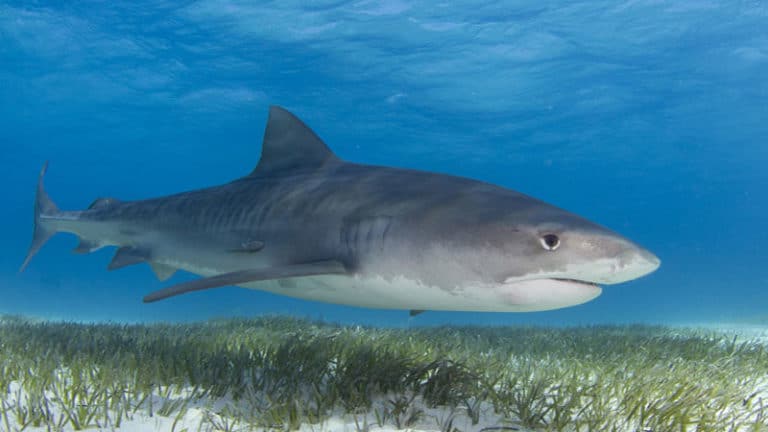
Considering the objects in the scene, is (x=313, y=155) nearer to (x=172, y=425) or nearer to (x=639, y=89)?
(x=172, y=425)

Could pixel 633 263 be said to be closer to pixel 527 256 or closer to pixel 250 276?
pixel 527 256

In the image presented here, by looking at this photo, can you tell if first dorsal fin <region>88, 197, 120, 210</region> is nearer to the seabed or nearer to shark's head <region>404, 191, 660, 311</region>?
the seabed

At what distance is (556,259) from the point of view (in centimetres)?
293

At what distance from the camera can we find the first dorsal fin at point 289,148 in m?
5.48

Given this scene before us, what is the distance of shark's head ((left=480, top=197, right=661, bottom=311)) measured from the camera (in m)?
2.80

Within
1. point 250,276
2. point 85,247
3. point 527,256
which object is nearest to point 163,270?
point 85,247

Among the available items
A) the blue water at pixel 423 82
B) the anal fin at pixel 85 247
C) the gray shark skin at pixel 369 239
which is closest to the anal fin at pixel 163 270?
the gray shark skin at pixel 369 239

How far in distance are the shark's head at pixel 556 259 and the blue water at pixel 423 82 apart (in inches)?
349

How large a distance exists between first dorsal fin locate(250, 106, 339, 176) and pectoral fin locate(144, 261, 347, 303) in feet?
5.70

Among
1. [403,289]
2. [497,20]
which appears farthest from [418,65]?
[403,289]

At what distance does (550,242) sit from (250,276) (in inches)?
79.8

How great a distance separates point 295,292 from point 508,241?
2062 mm

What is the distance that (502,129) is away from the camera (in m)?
40.2

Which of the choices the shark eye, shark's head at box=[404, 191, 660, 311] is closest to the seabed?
shark's head at box=[404, 191, 660, 311]
